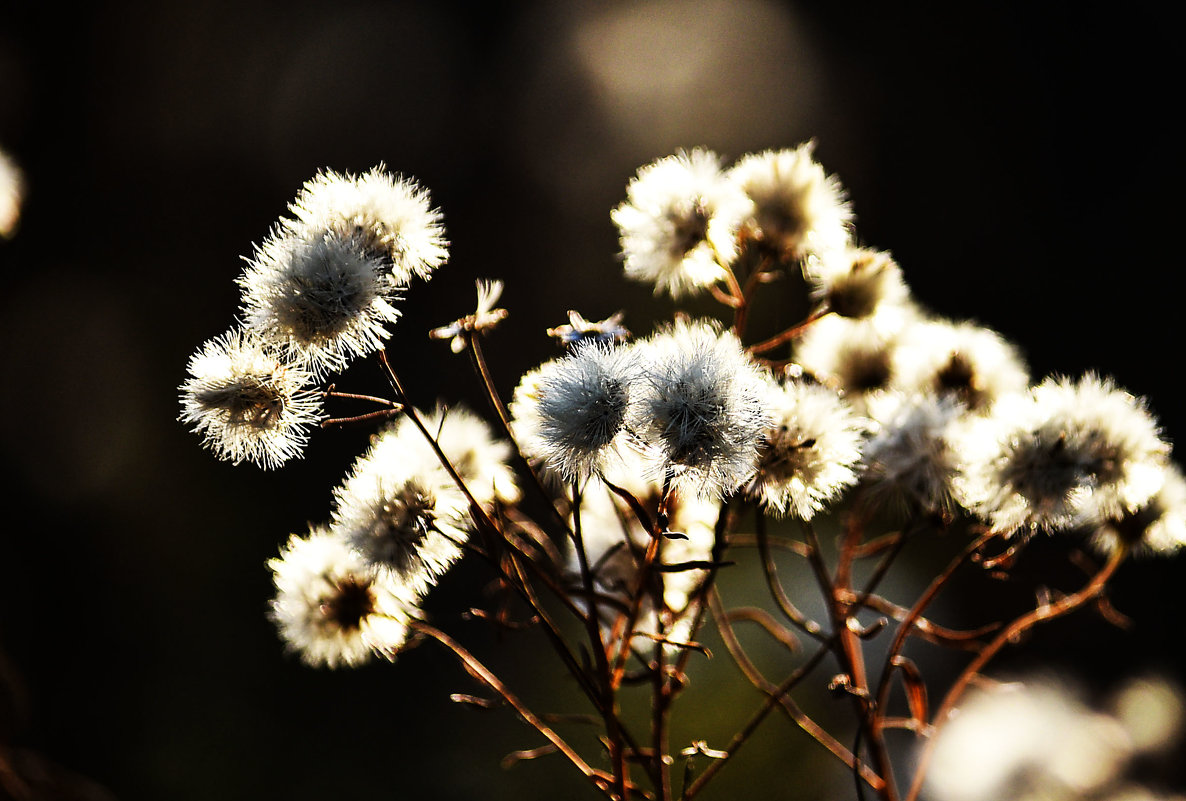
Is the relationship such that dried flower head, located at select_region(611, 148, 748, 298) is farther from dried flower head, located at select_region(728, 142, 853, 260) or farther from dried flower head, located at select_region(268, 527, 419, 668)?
dried flower head, located at select_region(268, 527, 419, 668)

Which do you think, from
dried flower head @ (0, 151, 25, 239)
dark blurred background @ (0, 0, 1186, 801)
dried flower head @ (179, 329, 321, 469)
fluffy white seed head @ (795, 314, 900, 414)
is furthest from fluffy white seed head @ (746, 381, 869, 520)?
dark blurred background @ (0, 0, 1186, 801)

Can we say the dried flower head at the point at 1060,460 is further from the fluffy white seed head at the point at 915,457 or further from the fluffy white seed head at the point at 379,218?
the fluffy white seed head at the point at 379,218

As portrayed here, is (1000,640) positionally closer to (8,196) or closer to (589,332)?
(589,332)

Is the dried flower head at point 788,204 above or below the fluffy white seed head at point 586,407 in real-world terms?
above

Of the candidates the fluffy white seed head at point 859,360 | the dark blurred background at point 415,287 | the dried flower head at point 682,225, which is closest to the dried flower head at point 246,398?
the dried flower head at point 682,225

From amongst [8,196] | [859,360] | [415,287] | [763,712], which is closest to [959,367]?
[859,360]

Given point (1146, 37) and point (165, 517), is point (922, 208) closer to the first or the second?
point (1146, 37)
